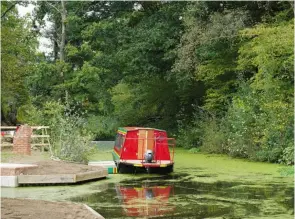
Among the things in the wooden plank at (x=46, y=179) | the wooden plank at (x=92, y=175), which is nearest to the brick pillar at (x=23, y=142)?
the wooden plank at (x=92, y=175)

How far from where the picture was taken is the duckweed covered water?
976 centimetres

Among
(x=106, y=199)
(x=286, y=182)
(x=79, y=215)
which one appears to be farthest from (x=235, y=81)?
(x=79, y=215)

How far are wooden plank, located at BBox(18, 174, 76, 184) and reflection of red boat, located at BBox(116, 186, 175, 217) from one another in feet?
4.17

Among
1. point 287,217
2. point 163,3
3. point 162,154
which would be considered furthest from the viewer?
point 163,3

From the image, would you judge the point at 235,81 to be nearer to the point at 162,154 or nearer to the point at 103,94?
the point at 162,154

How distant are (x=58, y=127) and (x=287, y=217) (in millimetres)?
12514

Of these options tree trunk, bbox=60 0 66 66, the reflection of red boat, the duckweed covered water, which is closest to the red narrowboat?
the duckweed covered water

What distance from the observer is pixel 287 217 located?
9.09 meters

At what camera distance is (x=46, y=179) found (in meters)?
13.4

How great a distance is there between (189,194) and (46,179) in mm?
3700

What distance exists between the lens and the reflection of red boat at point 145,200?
32.1 ft

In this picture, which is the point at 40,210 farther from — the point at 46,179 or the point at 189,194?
the point at 46,179

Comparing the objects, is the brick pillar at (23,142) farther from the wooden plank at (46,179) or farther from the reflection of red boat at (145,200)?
the reflection of red boat at (145,200)

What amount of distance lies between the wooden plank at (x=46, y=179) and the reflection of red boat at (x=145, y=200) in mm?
1272
